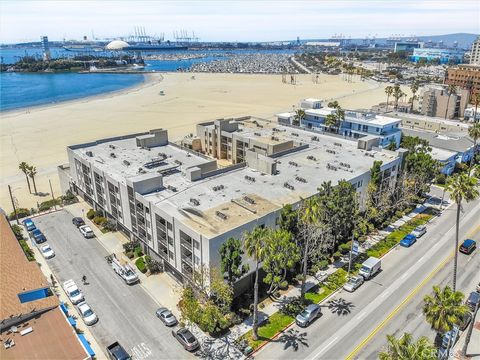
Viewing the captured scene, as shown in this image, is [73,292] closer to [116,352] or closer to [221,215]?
[116,352]

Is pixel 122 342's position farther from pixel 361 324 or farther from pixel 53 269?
pixel 361 324

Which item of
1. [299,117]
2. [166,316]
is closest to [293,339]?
[166,316]

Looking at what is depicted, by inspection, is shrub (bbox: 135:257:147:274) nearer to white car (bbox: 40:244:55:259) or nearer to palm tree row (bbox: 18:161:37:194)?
white car (bbox: 40:244:55:259)

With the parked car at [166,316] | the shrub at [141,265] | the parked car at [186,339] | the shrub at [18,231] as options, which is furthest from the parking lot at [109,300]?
the shrub at [18,231]

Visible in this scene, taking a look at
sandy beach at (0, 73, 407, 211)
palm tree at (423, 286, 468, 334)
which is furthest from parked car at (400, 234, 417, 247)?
sandy beach at (0, 73, 407, 211)

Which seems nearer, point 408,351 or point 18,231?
point 408,351

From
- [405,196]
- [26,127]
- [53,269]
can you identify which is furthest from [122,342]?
[26,127]
